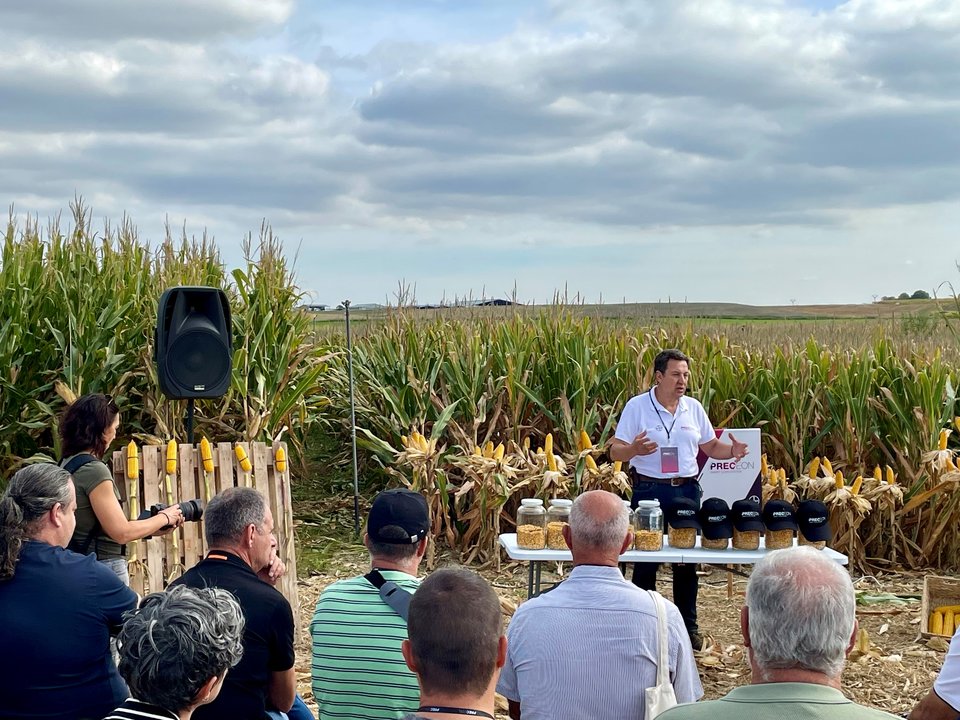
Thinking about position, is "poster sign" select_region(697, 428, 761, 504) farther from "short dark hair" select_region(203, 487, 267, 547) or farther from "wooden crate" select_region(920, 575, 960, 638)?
"short dark hair" select_region(203, 487, 267, 547)

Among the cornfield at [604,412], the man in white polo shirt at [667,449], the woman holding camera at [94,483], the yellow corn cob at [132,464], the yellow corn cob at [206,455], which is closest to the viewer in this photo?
the woman holding camera at [94,483]

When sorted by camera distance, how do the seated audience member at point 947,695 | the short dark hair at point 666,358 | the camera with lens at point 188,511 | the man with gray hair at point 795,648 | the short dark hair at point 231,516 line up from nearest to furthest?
the man with gray hair at point 795,648, the seated audience member at point 947,695, the short dark hair at point 231,516, the camera with lens at point 188,511, the short dark hair at point 666,358

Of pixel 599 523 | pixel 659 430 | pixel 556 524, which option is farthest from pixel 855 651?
pixel 599 523

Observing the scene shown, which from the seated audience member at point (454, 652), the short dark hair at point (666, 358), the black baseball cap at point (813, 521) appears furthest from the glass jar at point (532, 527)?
the seated audience member at point (454, 652)

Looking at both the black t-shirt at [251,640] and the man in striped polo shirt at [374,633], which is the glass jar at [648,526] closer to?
the man in striped polo shirt at [374,633]

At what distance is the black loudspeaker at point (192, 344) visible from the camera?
23.2ft

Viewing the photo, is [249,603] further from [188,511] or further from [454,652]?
[188,511]

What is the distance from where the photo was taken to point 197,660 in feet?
7.95

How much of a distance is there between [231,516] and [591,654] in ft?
4.20

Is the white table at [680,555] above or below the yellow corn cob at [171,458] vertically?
below

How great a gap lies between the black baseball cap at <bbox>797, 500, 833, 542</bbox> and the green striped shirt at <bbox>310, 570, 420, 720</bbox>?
3322mm

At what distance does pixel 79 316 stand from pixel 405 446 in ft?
10.2

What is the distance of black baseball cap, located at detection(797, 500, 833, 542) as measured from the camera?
578 centimetres

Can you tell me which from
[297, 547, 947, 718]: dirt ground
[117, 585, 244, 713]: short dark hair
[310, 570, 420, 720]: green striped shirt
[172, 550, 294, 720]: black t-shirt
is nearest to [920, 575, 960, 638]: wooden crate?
[297, 547, 947, 718]: dirt ground
